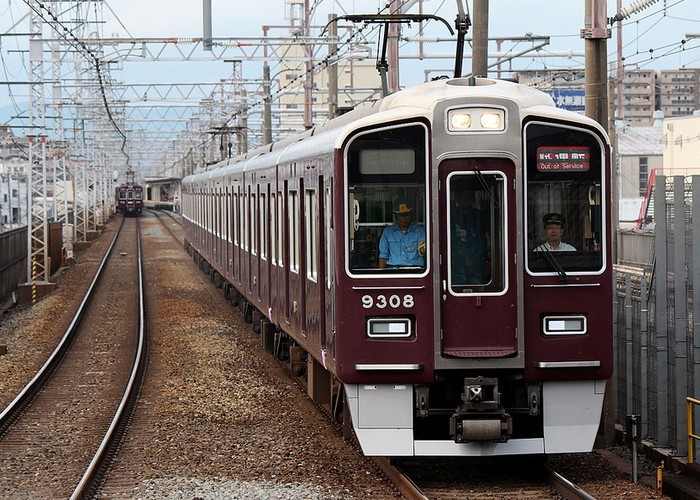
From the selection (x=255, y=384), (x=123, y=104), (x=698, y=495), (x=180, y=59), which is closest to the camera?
(x=698, y=495)

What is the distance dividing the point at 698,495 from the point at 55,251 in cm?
2774

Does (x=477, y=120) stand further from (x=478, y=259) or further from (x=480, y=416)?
(x=480, y=416)

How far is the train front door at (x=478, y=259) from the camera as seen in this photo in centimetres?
802

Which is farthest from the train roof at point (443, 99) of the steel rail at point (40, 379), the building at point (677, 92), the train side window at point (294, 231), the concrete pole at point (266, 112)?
the building at point (677, 92)

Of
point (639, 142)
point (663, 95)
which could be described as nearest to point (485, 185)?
point (639, 142)

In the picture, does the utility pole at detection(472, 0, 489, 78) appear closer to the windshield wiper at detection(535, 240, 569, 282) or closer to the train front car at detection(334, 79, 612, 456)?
the train front car at detection(334, 79, 612, 456)

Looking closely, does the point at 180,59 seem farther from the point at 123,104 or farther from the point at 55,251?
the point at 123,104

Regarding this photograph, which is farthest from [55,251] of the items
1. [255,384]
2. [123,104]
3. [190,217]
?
[255,384]

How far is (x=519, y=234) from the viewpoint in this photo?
26.3ft

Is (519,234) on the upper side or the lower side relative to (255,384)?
upper

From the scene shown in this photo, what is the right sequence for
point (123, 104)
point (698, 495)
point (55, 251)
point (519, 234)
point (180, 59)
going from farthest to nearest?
point (123, 104), point (55, 251), point (180, 59), point (519, 234), point (698, 495)

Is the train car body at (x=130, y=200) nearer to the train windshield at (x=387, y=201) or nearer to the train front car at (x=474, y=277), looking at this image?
the train windshield at (x=387, y=201)

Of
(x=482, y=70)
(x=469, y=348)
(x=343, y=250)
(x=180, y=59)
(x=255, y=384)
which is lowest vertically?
(x=255, y=384)

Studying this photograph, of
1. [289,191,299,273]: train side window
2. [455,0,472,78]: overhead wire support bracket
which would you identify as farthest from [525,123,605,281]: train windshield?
[289,191,299,273]: train side window
